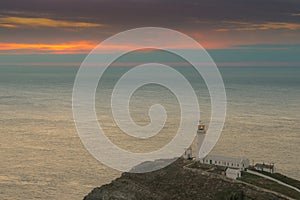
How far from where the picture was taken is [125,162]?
3159 inches

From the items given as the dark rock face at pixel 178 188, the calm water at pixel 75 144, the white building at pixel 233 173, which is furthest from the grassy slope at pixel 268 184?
the calm water at pixel 75 144

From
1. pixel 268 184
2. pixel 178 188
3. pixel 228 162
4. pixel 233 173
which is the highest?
pixel 228 162

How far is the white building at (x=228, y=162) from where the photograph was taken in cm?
6012

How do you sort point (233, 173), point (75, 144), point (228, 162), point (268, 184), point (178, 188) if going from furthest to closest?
point (75, 144)
point (228, 162)
point (233, 173)
point (268, 184)
point (178, 188)

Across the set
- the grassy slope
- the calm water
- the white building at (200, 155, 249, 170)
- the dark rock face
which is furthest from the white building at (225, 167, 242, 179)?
the calm water

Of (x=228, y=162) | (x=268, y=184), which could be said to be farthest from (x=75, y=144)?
(x=268, y=184)

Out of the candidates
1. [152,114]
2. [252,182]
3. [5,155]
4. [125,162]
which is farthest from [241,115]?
[252,182]

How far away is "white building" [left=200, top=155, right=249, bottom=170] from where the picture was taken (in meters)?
60.1

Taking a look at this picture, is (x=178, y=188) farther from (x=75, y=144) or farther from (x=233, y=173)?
(x=75, y=144)

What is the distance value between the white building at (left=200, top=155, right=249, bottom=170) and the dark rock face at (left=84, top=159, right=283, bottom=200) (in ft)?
19.1

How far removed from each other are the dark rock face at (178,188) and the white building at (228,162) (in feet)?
19.1

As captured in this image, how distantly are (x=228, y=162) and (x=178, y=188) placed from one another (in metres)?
10.9

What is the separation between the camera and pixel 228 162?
6088 centimetres

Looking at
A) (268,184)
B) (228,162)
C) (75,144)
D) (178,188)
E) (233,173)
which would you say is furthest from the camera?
(75,144)
